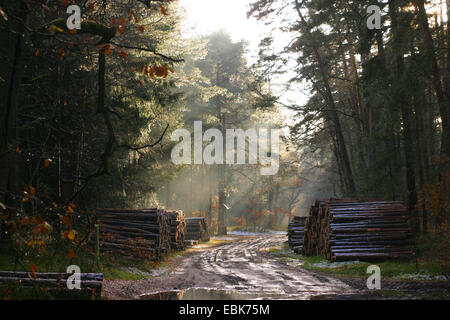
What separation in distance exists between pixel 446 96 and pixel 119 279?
12.9m

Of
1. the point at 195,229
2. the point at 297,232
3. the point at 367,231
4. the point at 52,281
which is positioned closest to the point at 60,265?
the point at 52,281

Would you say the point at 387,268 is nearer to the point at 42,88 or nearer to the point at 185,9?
the point at 42,88

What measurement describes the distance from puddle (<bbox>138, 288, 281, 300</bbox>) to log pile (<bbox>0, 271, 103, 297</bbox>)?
1.56 metres

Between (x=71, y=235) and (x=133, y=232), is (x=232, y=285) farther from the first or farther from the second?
(x=133, y=232)

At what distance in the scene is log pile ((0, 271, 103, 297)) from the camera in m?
6.84

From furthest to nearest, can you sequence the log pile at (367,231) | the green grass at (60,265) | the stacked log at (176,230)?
the stacked log at (176,230) → the log pile at (367,231) → the green grass at (60,265)

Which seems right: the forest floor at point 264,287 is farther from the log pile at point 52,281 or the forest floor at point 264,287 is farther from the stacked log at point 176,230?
A: the stacked log at point 176,230

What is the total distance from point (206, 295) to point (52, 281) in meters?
3.38

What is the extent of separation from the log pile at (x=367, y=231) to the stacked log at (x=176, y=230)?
8893 mm

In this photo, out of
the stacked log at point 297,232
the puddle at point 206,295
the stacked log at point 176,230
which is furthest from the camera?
the stacked log at point 297,232

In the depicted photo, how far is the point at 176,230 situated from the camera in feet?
73.4

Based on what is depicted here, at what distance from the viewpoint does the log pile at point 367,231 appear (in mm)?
14398

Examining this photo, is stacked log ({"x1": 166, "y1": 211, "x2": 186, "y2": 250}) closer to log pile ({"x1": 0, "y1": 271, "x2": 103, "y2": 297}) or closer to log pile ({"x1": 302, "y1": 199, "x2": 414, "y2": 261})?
log pile ({"x1": 302, "y1": 199, "x2": 414, "y2": 261})

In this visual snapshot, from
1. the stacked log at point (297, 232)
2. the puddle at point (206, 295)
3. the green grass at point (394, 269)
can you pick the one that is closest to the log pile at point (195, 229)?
the stacked log at point (297, 232)
